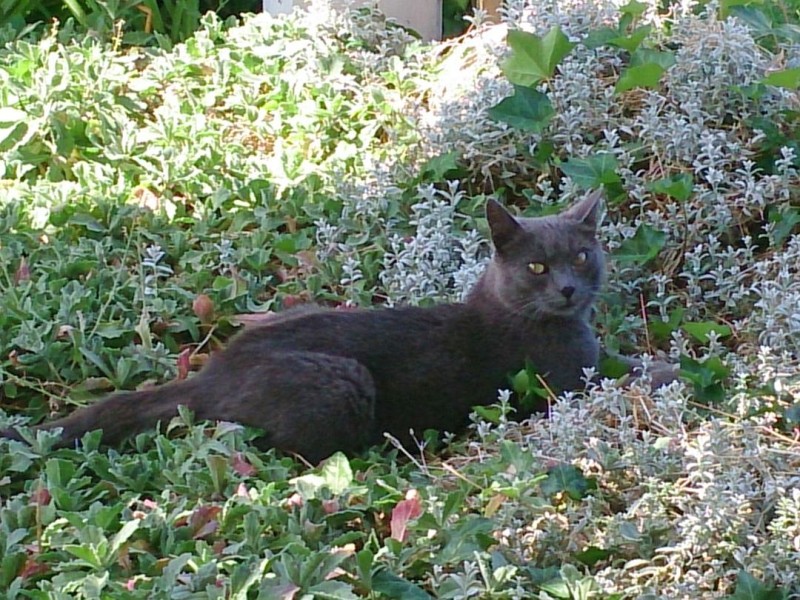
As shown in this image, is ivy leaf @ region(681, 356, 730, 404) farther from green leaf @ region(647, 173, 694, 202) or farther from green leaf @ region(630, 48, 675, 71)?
green leaf @ region(630, 48, 675, 71)

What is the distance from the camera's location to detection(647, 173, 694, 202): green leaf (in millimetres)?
4000

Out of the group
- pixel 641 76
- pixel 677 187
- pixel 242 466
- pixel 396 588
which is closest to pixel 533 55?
pixel 641 76

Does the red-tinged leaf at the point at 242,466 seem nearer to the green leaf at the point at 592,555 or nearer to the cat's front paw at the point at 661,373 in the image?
the green leaf at the point at 592,555

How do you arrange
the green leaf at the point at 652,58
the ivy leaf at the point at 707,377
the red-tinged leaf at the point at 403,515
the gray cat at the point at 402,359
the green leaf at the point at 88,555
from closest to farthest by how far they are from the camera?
the green leaf at the point at 88,555 → the red-tinged leaf at the point at 403,515 → the ivy leaf at the point at 707,377 → the gray cat at the point at 402,359 → the green leaf at the point at 652,58

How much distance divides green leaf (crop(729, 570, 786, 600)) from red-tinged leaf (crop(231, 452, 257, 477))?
44.0 inches

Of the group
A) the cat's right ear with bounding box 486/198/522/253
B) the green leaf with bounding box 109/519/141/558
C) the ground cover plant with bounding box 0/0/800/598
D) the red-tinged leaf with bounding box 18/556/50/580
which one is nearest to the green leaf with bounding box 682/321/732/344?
the ground cover plant with bounding box 0/0/800/598

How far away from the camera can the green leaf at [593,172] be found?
13.7 ft

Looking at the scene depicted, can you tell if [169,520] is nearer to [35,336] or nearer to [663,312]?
[35,336]

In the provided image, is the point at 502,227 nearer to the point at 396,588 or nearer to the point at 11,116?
the point at 396,588

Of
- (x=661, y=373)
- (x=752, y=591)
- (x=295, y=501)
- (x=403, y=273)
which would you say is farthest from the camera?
(x=403, y=273)

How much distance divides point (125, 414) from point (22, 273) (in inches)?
40.9

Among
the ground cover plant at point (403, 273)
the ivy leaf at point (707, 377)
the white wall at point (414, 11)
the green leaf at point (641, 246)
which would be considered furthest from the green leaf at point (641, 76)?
the white wall at point (414, 11)

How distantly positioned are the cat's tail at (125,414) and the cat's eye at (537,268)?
1.00 metres

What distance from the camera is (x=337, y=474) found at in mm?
2822
